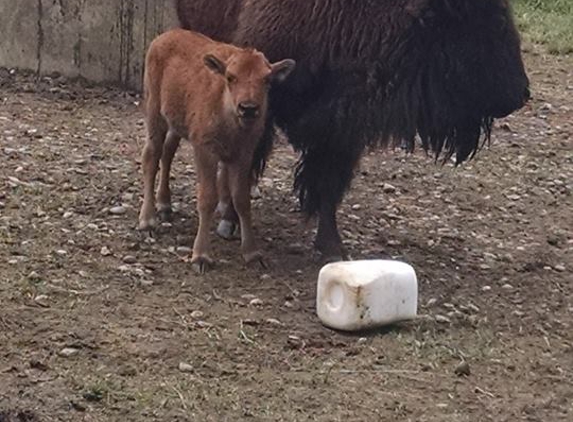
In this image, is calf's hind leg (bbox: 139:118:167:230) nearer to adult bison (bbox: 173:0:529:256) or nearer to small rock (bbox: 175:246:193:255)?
small rock (bbox: 175:246:193:255)

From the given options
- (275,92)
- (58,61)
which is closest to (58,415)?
(275,92)

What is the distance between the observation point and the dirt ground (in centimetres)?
425

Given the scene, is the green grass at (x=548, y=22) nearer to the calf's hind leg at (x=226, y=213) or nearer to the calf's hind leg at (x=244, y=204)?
the calf's hind leg at (x=226, y=213)

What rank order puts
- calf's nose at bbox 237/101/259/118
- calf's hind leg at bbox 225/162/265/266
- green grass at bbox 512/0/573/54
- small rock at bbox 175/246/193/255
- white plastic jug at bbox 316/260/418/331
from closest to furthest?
white plastic jug at bbox 316/260/418/331 → calf's nose at bbox 237/101/259/118 → calf's hind leg at bbox 225/162/265/266 → small rock at bbox 175/246/193/255 → green grass at bbox 512/0/573/54

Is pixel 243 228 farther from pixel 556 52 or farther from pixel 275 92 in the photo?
pixel 556 52

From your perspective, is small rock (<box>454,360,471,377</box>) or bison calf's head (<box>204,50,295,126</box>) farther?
bison calf's head (<box>204,50,295,126</box>)

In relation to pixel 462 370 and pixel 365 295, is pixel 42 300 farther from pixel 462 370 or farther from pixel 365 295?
pixel 462 370

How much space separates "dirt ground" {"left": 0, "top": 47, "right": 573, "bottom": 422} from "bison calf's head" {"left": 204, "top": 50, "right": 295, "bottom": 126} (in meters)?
0.69

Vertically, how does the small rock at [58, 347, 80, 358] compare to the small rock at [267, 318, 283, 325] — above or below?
above

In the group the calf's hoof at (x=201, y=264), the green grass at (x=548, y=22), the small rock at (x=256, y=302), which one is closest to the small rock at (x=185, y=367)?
the small rock at (x=256, y=302)

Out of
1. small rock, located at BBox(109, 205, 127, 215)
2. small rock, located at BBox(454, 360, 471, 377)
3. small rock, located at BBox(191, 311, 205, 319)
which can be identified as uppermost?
small rock, located at BBox(454, 360, 471, 377)

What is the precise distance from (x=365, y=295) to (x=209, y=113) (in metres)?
0.97

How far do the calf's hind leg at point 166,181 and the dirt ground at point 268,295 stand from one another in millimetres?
78

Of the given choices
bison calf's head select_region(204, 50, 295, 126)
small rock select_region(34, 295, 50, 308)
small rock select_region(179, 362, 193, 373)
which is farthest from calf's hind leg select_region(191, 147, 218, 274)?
small rock select_region(179, 362, 193, 373)
